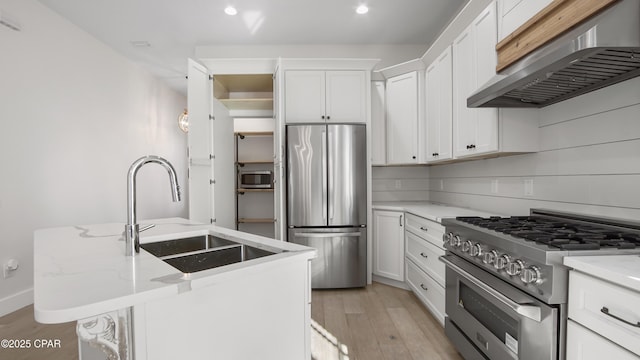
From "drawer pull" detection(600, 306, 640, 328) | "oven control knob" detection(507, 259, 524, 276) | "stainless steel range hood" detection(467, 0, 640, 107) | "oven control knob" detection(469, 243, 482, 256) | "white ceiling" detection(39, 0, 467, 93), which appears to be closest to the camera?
"drawer pull" detection(600, 306, 640, 328)

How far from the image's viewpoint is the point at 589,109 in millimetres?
1599

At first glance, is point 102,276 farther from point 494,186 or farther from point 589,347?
point 494,186

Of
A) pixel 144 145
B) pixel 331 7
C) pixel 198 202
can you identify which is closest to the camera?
pixel 331 7

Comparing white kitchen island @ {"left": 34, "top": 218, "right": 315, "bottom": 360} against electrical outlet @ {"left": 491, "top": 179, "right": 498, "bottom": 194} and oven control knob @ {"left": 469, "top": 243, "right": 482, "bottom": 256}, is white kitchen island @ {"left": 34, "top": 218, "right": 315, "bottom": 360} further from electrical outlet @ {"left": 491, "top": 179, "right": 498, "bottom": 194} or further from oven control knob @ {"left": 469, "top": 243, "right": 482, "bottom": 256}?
electrical outlet @ {"left": 491, "top": 179, "right": 498, "bottom": 194}

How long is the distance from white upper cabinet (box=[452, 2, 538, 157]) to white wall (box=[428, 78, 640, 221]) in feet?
0.41

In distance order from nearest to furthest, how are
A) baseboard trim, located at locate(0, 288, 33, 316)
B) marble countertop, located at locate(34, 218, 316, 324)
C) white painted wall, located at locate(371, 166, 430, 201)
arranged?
marble countertop, located at locate(34, 218, 316, 324)
baseboard trim, located at locate(0, 288, 33, 316)
white painted wall, located at locate(371, 166, 430, 201)

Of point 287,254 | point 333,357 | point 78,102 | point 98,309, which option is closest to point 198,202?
point 78,102

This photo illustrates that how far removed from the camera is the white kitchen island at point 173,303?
692 millimetres

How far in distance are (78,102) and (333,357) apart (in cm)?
388

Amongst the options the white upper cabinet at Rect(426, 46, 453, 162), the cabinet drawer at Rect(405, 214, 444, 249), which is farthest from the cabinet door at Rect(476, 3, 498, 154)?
the cabinet drawer at Rect(405, 214, 444, 249)

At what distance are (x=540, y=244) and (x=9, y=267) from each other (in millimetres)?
3972

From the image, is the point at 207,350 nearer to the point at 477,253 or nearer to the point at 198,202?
the point at 477,253

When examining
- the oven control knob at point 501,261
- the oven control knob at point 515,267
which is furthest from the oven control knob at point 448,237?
the oven control knob at point 515,267

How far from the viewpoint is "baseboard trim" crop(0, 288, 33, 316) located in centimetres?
253
